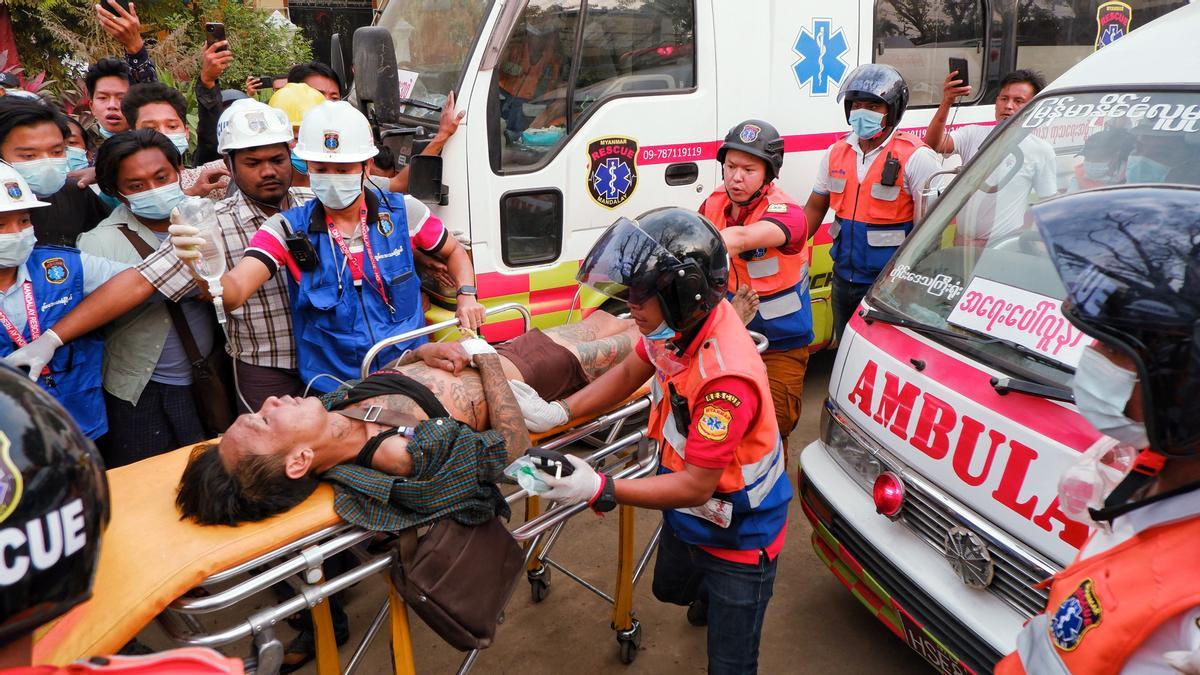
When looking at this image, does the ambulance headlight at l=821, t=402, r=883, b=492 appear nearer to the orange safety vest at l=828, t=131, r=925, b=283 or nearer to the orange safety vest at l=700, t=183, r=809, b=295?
the orange safety vest at l=700, t=183, r=809, b=295

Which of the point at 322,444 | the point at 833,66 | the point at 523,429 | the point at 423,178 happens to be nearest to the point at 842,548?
the point at 523,429

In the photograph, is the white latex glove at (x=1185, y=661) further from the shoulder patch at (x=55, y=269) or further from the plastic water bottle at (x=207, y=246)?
the shoulder patch at (x=55, y=269)

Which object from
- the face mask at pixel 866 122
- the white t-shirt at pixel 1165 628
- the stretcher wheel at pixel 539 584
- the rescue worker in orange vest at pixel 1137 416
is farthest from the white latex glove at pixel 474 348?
the face mask at pixel 866 122

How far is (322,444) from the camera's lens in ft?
7.81

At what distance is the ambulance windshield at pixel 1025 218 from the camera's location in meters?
2.21

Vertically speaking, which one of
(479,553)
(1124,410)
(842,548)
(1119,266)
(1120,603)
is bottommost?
(842,548)

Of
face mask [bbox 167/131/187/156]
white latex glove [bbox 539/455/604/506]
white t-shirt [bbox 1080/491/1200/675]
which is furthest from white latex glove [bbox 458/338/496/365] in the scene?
white t-shirt [bbox 1080/491/1200/675]

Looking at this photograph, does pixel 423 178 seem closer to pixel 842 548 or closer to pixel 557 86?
pixel 557 86

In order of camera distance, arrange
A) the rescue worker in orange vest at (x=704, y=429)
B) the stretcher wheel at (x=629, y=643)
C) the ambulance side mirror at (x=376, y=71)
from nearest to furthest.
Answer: the rescue worker in orange vest at (x=704, y=429) → the stretcher wheel at (x=629, y=643) → the ambulance side mirror at (x=376, y=71)

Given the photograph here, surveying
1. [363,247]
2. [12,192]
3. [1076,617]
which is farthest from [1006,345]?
[12,192]

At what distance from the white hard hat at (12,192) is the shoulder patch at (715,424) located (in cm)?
211

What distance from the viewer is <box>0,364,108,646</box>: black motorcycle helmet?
35.2 inches

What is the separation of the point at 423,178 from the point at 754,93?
1.91 meters

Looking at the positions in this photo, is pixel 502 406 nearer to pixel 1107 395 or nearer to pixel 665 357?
pixel 665 357
